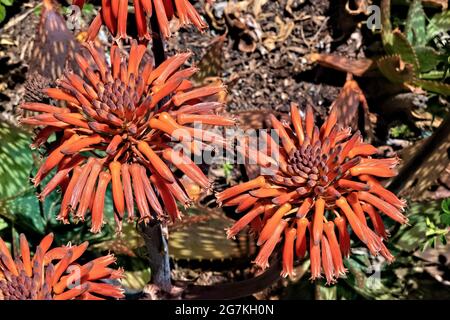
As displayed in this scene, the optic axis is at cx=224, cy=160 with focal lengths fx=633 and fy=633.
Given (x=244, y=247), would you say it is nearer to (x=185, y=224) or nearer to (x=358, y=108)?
(x=185, y=224)

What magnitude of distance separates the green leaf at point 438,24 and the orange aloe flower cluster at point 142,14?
2523 millimetres

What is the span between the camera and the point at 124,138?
7.93 feet

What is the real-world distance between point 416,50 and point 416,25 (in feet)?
0.76

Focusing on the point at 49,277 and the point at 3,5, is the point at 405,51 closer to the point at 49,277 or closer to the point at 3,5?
the point at 49,277

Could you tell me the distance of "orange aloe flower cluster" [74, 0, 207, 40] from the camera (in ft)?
8.36

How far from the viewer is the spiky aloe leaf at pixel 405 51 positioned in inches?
165

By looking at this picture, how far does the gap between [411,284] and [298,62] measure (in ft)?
6.44

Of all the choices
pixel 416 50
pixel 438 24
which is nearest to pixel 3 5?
pixel 416 50

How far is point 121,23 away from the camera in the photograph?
8.43 feet

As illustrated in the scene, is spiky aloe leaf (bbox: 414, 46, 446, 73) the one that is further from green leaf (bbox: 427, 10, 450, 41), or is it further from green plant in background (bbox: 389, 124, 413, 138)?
green plant in background (bbox: 389, 124, 413, 138)

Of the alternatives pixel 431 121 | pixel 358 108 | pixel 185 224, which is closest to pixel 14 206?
pixel 185 224

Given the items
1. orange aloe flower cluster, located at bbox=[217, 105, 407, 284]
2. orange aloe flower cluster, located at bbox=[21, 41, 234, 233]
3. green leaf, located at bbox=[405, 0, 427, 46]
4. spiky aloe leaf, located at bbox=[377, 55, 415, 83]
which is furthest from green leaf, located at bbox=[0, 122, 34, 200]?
green leaf, located at bbox=[405, 0, 427, 46]

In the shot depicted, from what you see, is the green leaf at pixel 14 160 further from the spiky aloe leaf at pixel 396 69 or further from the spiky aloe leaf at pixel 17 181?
the spiky aloe leaf at pixel 396 69

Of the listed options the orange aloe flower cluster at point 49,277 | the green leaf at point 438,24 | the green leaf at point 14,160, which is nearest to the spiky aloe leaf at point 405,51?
the green leaf at point 438,24
